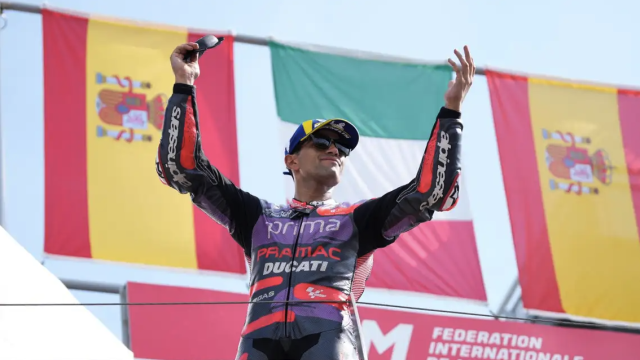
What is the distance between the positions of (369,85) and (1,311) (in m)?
5.91

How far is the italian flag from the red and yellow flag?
2.20 ft

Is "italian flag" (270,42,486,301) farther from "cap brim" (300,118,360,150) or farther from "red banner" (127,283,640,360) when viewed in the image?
"cap brim" (300,118,360,150)

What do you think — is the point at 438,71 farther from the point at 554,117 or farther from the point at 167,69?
the point at 167,69

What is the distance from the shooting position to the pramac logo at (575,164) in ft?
30.5

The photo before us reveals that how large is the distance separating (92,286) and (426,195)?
4839 mm

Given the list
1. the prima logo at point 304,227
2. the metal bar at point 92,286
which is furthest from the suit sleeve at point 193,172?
the metal bar at point 92,286

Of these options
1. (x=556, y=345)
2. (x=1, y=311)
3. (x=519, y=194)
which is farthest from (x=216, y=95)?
(x=1, y=311)

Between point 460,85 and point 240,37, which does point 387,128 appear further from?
point 460,85

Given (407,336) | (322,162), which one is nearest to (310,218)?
(322,162)

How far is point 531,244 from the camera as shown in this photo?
880 centimetres

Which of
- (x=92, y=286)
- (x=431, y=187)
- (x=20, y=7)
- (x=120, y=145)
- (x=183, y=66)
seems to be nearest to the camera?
(x=431, y=187)

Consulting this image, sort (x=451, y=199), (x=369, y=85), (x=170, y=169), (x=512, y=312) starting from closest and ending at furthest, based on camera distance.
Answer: (x=451, y=199) < (x=170, y=169) < (x=512, y=312) < (x=369, y=85)

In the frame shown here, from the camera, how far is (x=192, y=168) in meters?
3.86

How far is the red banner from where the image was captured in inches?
273
